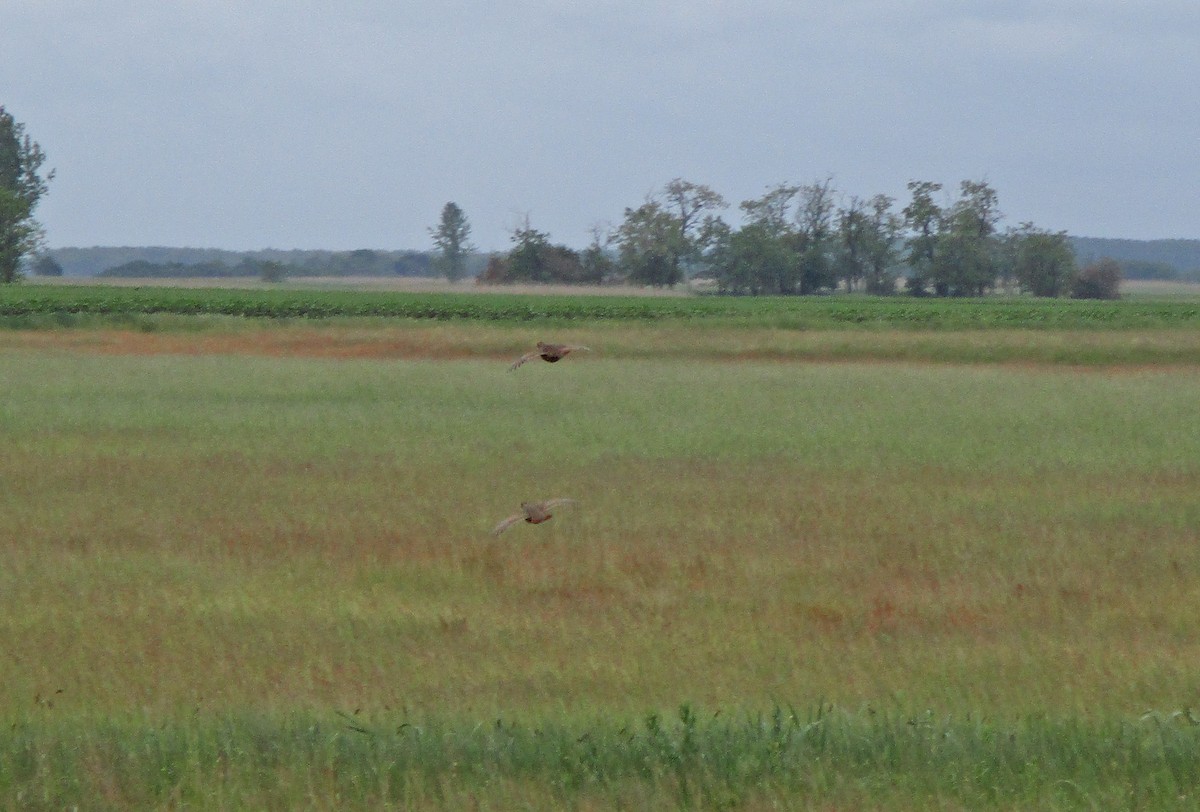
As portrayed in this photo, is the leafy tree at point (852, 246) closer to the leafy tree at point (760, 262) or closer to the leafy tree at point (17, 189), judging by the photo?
the leafy tree at point (760, 262)

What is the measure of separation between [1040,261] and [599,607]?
284 feet

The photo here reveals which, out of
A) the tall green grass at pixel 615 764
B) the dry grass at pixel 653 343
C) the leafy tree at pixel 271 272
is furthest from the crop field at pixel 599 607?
the leafy tree at pixel 271 272

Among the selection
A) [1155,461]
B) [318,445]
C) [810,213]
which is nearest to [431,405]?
[318,445]

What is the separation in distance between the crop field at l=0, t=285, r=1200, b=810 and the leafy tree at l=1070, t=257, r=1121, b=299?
71.1 meters

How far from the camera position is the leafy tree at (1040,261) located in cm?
9062

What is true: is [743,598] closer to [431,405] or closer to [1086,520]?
[1086,520]

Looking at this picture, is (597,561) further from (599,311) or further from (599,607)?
(599,311)

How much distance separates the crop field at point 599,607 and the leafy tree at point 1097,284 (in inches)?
2800

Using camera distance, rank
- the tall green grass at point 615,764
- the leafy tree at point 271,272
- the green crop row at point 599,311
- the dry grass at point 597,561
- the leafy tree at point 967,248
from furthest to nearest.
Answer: the leafy tree at point 271,272 → the leafy tree at point 967,248 → the green crop row at point 599,311 → the dry grass at point 597,561 → the tall green grass at point 615,764

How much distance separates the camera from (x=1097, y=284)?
300ft

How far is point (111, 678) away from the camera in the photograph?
757cm

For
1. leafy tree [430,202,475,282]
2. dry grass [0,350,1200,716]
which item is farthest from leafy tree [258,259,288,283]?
dry grass [0,350,1200,716]

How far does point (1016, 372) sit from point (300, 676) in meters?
31.2

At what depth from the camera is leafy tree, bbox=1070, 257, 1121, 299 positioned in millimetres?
91500
